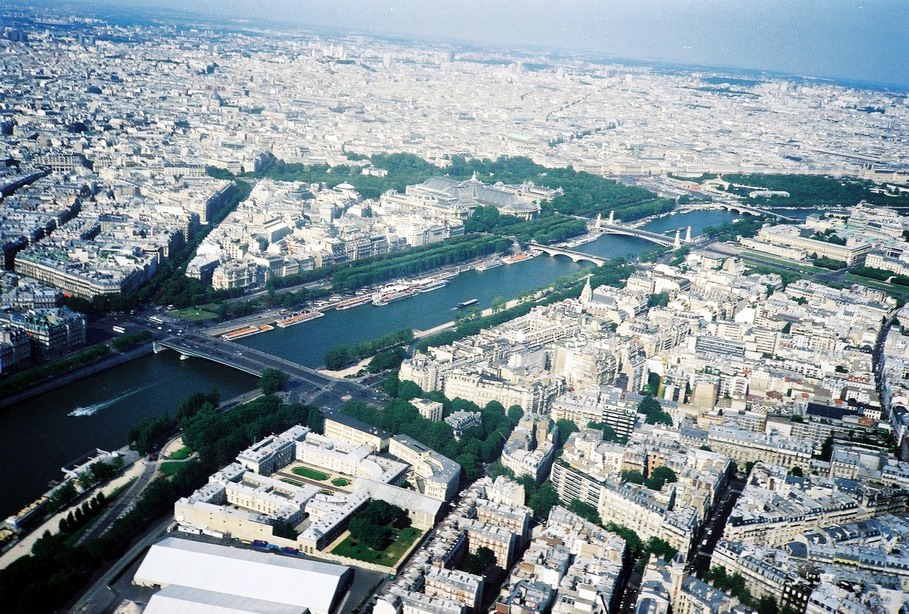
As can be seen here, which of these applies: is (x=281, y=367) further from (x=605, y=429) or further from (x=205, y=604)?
(x=205, y=604)

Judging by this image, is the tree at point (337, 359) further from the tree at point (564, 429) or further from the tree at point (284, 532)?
the tree at point (284, 532)

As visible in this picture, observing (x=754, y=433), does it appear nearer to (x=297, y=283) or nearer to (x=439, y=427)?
(x=439, y=427)

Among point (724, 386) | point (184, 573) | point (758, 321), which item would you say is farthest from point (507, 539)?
point (758, 321)

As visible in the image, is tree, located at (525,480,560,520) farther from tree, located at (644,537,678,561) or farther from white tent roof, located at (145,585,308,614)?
white tent roof, located at (145,585,308,614)

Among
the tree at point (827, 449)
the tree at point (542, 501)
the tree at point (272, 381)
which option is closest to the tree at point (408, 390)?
the tree at point (272, 381)

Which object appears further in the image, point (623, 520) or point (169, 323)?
point (169, 323)

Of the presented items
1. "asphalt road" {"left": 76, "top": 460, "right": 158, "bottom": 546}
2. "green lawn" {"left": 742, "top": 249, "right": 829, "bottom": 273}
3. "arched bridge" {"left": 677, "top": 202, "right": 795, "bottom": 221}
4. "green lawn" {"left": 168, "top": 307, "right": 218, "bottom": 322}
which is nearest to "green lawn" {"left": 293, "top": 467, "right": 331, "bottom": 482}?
"asphalt road" {"left": 76, "top": 460, "right": 158, "bottom": 546}
